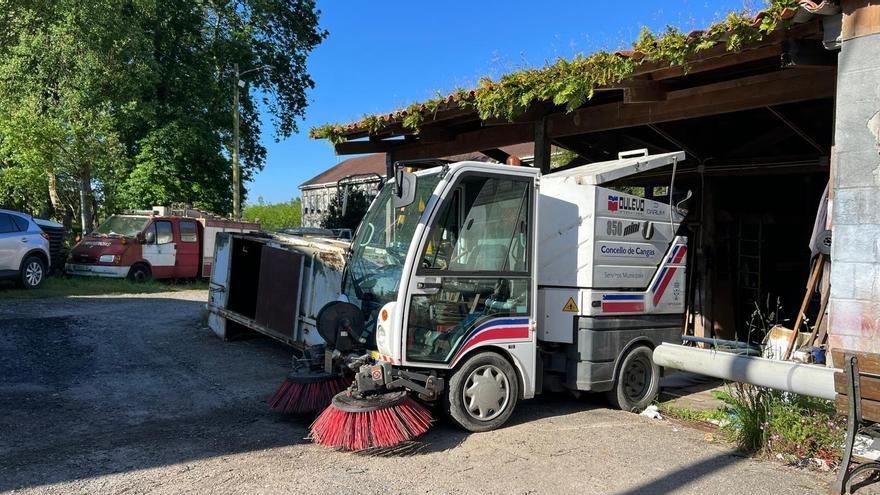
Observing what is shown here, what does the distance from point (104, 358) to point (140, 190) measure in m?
15.6

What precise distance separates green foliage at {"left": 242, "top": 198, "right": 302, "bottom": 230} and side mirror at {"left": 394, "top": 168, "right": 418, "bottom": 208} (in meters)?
36.7

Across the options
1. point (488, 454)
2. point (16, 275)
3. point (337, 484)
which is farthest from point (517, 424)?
point (16, 275)

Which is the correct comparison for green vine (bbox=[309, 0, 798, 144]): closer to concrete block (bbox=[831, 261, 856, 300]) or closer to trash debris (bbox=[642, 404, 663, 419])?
concrete block (bbox=[831, 261, 856, 300])

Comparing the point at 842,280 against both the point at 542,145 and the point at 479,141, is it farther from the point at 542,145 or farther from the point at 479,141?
the point at 479,141

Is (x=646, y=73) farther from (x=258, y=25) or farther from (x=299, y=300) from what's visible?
(x=258, y=25)

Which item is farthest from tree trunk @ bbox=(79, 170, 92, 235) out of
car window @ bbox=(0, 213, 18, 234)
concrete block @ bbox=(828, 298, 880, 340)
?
concrete block @ bbox=(828, 298, 880, 340)

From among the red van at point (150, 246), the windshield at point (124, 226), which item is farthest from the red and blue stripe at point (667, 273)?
the windshield at point (124, 226)

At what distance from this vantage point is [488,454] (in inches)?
193

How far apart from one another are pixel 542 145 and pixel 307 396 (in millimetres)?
4334

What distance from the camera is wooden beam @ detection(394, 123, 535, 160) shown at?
868 cm

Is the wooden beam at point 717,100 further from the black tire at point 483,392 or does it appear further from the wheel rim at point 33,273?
the wheel rim at point 33,273

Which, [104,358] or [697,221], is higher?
[697,221]

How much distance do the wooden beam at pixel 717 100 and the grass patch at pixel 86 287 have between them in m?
11.3

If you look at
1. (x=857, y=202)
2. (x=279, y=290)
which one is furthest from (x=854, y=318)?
(x=279, y=290)
